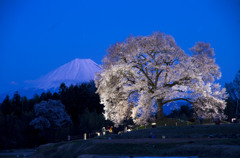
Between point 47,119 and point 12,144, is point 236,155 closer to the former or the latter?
point 47,119

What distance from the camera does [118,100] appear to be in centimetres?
3528

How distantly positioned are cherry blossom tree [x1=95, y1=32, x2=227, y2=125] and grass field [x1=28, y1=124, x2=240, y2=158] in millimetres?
7850

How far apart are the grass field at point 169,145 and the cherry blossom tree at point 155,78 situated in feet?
25.8

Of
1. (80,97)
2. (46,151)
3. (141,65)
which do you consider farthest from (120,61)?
(80,97)

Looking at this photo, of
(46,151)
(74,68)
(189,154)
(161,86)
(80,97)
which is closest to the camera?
(189,154)

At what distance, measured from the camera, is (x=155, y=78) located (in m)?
35.8

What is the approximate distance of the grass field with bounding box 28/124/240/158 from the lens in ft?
55.5

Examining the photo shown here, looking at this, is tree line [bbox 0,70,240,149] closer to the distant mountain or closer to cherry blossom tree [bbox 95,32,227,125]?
cherry blossom tree [bbox 95,32,227,125]

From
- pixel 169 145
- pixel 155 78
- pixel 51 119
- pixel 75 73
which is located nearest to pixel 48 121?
pixel 51 119

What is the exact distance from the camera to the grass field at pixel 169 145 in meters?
16.9

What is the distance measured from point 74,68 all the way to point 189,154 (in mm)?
123915

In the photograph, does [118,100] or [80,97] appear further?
[80,97]

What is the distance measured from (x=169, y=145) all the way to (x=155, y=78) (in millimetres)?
16956

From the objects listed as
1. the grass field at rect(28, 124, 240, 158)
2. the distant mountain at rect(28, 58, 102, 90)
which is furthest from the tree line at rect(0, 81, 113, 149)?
the distant mountain at rect(28, 58, 102, 90)
